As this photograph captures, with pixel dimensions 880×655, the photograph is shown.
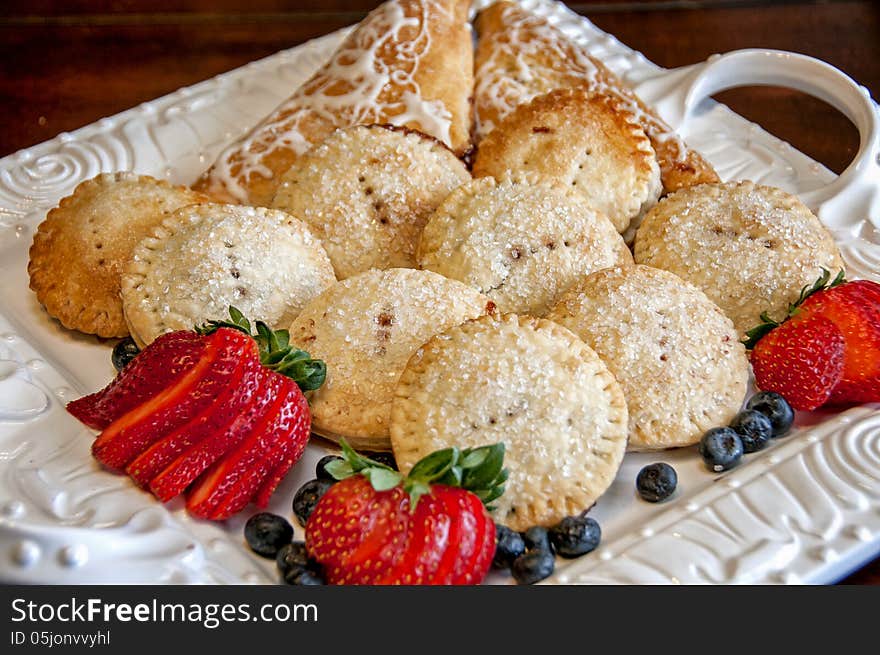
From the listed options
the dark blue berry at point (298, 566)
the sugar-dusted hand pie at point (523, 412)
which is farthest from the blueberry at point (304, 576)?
the sugar-dusted hand pie at point (523, 412)

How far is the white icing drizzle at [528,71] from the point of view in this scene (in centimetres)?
295

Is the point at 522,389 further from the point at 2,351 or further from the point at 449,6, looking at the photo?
the point at 449,6

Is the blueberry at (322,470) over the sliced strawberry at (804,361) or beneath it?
beneath

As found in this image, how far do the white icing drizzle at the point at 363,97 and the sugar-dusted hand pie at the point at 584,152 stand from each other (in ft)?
0.88

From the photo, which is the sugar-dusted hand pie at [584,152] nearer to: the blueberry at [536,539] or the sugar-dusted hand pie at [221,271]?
the sugar-dusted hand pie at [221,271]

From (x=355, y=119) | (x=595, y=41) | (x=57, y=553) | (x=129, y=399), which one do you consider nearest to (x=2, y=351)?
(x=129, y=399)

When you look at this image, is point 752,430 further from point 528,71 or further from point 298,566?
point 528,71

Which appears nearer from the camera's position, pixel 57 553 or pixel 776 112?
pixel 57 553

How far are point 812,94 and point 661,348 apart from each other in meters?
1.21

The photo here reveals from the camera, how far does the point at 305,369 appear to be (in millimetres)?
2035

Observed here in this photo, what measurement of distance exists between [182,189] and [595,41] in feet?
5.01

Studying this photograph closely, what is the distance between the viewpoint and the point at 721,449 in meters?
2.05

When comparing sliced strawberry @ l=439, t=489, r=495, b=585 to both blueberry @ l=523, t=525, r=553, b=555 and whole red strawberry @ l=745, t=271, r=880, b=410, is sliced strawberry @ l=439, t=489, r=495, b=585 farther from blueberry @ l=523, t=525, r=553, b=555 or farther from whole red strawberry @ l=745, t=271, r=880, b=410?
whole red strawberry @ l=745, t=271, r=880, b=410

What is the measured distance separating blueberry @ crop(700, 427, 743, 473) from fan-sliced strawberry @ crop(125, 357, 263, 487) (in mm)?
893
